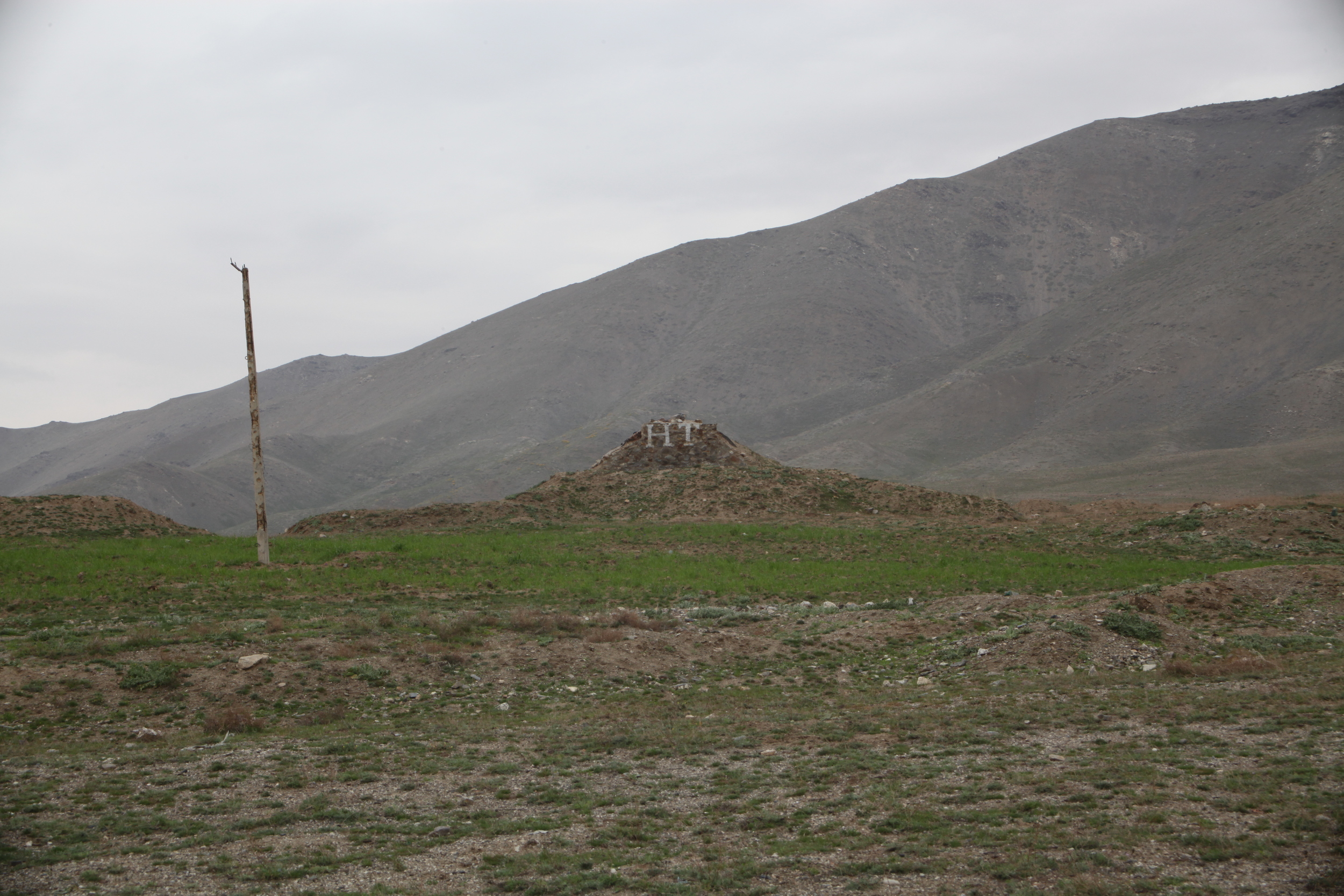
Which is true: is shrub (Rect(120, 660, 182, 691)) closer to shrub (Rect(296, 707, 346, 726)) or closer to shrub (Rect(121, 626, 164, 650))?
shrub (Rect(121, 626, 164, 650))

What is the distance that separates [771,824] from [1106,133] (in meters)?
197

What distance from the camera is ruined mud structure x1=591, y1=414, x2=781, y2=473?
49594 millimetres

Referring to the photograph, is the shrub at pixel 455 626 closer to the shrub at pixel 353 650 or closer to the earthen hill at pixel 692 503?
the shrub at pixel 353 650

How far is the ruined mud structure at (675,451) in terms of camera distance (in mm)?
49594

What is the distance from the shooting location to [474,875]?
805 centimetres

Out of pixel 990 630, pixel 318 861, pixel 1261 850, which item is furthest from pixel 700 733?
pixel 990 630

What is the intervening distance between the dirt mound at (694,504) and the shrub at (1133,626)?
2217cm

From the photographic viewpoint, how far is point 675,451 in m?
50.2

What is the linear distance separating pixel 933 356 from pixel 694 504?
339 feet

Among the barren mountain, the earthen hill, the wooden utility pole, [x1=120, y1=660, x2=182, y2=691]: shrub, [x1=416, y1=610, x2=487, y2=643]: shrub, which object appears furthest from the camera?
the barren mountain

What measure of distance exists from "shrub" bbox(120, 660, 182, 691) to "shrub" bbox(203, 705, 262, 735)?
137 cm

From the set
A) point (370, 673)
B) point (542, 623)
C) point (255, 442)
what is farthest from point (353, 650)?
point (255, 442)

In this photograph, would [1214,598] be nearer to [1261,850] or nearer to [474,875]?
[1261,850]

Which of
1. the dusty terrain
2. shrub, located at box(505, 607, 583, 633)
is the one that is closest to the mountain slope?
the dusty terrain
